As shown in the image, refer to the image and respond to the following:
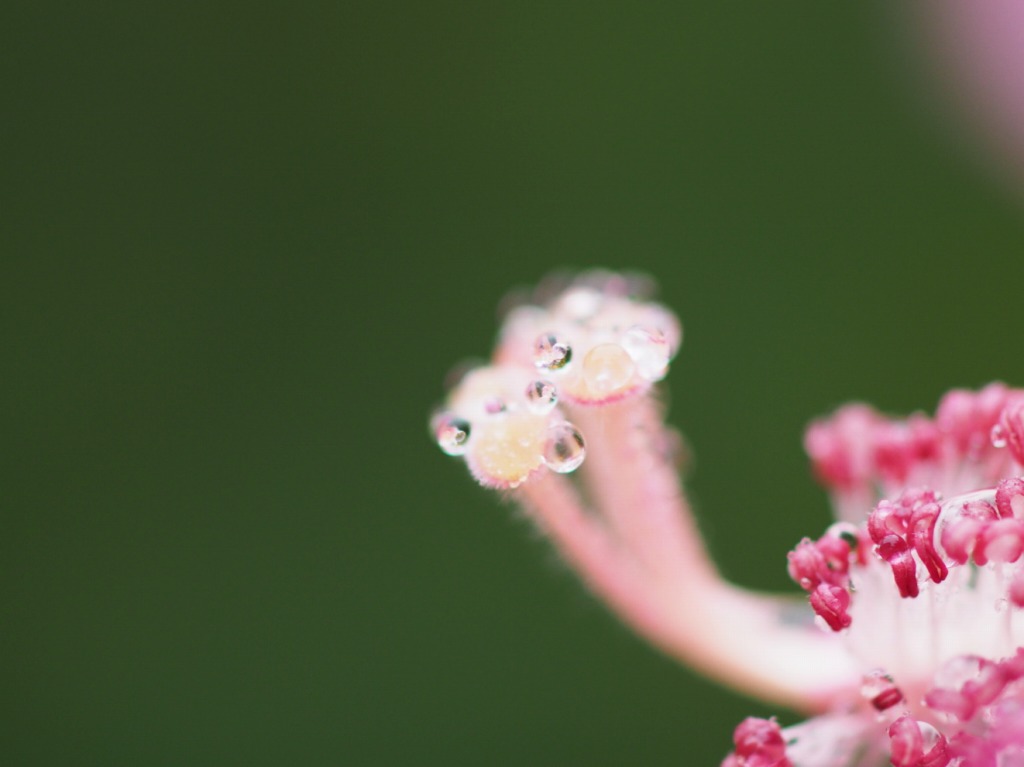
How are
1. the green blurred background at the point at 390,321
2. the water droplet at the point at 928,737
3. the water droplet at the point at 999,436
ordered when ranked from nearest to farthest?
the water droplet at the point at 928,737, the water droplet at the point at 999,436, the green blurred background at the point at 390,321

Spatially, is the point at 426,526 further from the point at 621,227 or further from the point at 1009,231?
the point at 1009,231

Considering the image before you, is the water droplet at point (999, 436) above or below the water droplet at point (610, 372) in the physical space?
below

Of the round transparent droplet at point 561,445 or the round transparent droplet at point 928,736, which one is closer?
the round transparent droplet at point 928,736

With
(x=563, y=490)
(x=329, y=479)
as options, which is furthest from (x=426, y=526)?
(x=563, y=490)

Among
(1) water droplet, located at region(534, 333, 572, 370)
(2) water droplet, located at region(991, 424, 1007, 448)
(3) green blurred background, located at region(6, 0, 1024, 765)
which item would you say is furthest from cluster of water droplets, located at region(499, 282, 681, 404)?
(3) green blurred background, located at region(6, 0, 1024, 765)

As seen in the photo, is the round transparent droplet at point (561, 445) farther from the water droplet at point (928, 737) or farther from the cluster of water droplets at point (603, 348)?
the water droplet at point (928, 737)

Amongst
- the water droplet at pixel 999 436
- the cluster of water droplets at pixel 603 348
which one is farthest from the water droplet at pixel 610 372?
the water droplet at pixel 999 436

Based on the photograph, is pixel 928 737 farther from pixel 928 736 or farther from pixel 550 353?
pixel 550 353

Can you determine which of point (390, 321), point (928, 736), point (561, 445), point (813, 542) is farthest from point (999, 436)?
point (390, 321)
